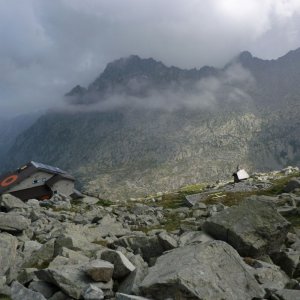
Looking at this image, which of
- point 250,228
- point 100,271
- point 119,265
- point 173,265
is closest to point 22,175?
point 250,228

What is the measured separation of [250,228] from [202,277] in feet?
22.3

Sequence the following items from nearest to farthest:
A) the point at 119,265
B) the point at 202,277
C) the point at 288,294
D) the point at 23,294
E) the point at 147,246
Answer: the point at 288,294 → the point at 202,277 → the point at 23,294 → the point at 119,265 → the point at 147,246

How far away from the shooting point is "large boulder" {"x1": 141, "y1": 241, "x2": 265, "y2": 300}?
11531mm

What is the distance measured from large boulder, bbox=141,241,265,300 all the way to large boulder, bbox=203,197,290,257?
157 inches

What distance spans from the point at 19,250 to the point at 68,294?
8098mm

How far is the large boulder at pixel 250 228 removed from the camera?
17.8 m

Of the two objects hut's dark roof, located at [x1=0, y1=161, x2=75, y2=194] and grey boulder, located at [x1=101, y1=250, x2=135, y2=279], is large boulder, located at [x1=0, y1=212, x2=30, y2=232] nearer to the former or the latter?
grey boulder, located at [x1=101, y1=250, x2=135, y2=279]

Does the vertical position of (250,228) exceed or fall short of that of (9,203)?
it falls short

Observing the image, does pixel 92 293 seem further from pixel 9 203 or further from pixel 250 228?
pixel 9 203

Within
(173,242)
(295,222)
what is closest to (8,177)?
(295,222)

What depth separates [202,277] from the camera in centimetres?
1191

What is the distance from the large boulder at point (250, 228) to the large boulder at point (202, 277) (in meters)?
4.00

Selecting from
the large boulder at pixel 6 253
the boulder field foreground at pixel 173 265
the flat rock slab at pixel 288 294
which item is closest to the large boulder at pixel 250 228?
the boulder field foreground at pixel 173 265

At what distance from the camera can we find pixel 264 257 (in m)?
17.6
